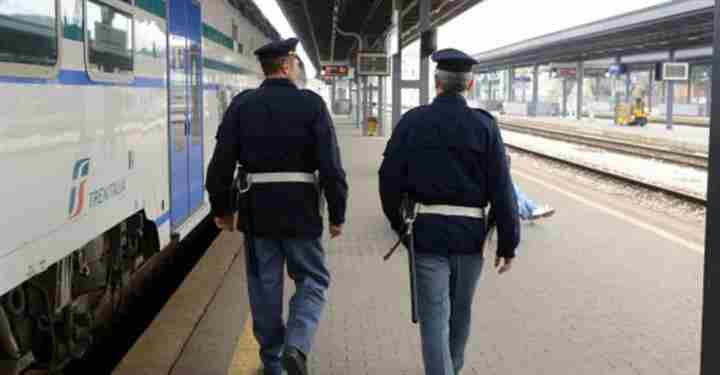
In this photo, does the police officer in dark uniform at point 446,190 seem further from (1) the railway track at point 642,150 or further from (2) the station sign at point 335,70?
(2) the station sign at point 335,70

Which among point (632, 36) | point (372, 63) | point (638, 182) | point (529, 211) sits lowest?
point (638, 182)

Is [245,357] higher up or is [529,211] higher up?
[529,211]

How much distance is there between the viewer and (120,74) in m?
5.27

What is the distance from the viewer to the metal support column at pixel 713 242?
2.96 meters

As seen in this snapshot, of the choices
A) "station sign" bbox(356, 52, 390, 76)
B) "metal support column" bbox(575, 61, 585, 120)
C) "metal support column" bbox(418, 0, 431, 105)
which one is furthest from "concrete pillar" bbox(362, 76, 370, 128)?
"metal support column" bbox(575, 61, 585, 120)

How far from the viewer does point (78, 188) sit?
14.1 ft

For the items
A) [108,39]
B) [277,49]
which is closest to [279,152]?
[277,49]

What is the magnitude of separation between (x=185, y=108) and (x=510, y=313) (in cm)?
339

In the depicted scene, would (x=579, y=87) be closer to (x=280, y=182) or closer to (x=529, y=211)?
(x=529, y=211)

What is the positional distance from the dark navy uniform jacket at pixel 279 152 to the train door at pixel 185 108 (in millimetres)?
2572

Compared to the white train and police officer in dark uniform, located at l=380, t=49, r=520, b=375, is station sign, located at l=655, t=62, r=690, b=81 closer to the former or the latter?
the white train

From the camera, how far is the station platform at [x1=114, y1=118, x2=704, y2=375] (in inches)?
203

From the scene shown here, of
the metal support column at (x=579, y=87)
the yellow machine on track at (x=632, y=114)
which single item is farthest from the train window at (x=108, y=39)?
the metal support column at (x=579, y=87)

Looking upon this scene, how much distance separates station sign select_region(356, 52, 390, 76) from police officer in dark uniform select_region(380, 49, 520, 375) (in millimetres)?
17748
